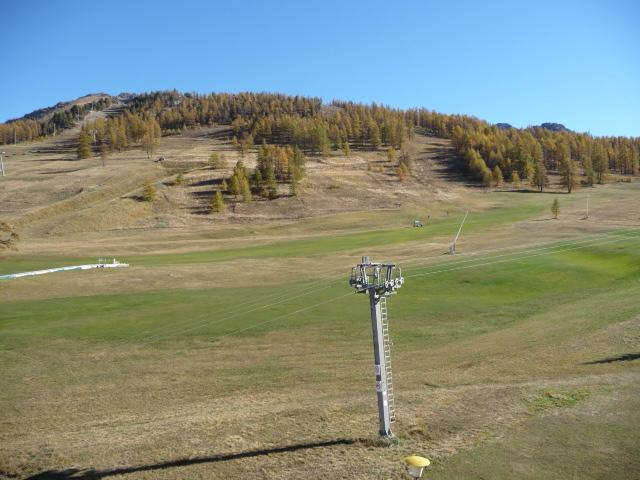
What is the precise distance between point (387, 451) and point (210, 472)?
19.0 feet

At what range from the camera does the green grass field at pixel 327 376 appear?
17.4m

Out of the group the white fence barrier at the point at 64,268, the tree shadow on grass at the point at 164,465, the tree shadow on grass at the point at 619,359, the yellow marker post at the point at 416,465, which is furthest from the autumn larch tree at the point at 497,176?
the yellow marker post at the point at 416,465

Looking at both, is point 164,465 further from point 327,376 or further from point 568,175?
point 568,175

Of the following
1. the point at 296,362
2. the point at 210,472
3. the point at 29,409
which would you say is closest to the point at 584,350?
the point at 296,362

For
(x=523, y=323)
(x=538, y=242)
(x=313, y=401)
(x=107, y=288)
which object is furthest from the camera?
(x=538, y=242)

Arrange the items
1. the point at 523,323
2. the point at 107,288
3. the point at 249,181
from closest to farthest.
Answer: the point at 523,323, the point at 107,288, the point at 249,181

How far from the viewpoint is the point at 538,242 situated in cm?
7450

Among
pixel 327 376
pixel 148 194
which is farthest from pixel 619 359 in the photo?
pixel 148 194

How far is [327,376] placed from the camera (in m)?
27.0

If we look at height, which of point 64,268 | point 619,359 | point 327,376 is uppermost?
point 64,268

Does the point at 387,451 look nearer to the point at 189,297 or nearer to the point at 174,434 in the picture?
the point at 174,434

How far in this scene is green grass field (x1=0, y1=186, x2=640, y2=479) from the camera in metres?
17.4

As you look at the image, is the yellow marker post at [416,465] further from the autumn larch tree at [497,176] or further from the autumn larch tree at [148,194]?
the autumn larch tree at [497,176]

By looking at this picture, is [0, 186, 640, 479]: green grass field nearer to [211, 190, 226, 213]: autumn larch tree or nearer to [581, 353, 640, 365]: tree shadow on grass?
[581, 353, 640, 365]: tree shadow on grass
